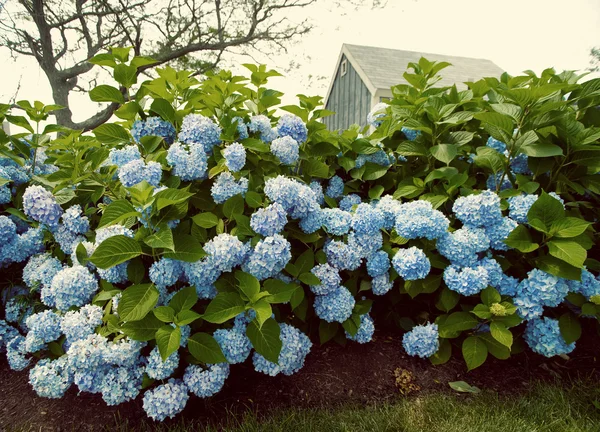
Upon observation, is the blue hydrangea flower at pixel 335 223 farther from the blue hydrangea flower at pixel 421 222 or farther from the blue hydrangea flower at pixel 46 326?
the blue hydrangea flower at pixel 46 326

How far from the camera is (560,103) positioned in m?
2.00

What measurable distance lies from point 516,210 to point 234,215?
1.42 meters

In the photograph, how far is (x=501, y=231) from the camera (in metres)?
2.09

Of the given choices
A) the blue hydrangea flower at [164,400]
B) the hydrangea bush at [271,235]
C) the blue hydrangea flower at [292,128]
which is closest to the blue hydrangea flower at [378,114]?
the hydrangea bush at [271,235]

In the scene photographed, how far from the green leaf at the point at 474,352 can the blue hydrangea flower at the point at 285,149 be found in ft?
4.16

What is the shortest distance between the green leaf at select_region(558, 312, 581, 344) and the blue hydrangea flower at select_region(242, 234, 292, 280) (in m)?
1.50

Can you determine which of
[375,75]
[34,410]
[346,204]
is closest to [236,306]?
[346,204]

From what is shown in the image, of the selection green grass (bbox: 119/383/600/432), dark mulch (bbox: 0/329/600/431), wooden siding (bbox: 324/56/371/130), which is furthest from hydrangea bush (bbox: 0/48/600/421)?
wooden siding (bbox: 324/56/371/130)

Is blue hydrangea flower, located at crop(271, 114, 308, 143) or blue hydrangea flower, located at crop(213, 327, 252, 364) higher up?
blue hydrangea flower, located at crop(271, 114, 308, 143)

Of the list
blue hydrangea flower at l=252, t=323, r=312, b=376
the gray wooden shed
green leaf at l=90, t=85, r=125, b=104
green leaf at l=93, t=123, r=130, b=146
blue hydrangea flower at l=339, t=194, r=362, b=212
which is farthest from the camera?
the gray wooden shed

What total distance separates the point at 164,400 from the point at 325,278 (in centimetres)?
86

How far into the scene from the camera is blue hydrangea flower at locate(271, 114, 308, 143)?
7.16 ft

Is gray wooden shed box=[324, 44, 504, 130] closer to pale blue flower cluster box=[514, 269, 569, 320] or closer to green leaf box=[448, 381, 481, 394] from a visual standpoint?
pale blue flower cluster box=[514, 269, 569, 320]

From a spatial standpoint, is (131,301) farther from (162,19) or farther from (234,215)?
(162,19)
